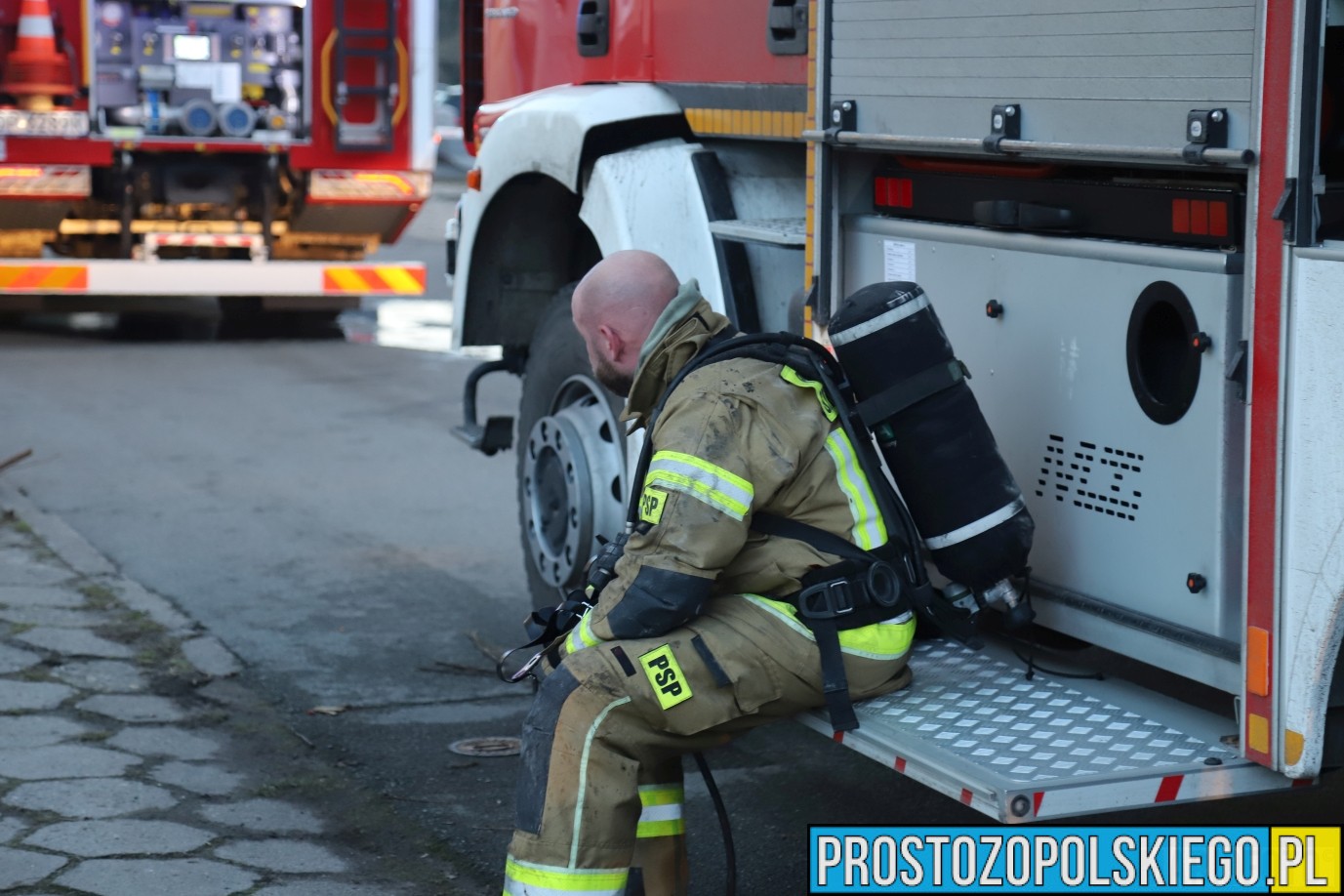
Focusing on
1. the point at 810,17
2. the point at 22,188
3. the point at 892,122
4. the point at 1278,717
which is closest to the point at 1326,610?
the point at 1278,717

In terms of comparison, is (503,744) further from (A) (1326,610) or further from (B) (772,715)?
(A) (1326,610)

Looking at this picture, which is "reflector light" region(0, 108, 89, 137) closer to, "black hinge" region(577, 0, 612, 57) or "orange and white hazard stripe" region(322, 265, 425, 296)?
"orange and white hazard stripe" region(322, 265, 425, 296)

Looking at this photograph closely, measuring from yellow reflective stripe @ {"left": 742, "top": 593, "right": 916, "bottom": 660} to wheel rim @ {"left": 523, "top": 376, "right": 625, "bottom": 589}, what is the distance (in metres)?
1.17

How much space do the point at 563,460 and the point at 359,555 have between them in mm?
2030

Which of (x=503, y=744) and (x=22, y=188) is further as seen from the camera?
(x=22, y=188)

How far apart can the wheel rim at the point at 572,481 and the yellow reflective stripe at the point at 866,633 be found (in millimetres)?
1166

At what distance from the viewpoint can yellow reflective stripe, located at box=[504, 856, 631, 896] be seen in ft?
10.2

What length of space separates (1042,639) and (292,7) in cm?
883

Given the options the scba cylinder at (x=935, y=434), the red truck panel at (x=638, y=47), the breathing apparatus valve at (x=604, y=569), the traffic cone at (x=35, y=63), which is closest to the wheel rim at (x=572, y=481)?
the red truck panel at (x=638, y=47)

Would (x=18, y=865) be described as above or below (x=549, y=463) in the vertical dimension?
below

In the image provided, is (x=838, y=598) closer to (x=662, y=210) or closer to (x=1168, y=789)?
(x=1168, y=789)

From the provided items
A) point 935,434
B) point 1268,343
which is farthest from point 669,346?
point 1268,343

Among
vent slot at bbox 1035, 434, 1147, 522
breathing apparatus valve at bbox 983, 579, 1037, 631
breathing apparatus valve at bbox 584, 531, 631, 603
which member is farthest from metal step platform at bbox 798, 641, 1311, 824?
breathing apparatus valve at bbox 584, 531, 631, 603

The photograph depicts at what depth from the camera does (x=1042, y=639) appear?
3686mm
